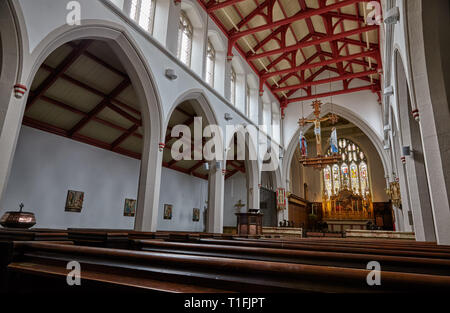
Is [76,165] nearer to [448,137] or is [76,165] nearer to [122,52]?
[122,52]

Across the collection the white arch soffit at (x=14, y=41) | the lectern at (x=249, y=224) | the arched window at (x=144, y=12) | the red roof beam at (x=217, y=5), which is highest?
the red roof beam at (x=217, y=5)

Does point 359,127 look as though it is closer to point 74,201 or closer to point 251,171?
point 251,171

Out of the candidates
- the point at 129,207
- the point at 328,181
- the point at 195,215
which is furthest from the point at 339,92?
the point at 129,207

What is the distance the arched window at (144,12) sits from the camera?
6.69 meters

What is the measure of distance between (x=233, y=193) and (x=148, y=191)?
396 inches

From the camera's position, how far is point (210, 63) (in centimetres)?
961

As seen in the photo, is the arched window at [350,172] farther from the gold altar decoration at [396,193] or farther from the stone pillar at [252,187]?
the stone pillar at [252,187]

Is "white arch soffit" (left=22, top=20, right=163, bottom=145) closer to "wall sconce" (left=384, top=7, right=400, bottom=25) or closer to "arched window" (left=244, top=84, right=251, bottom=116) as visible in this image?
"wall sconce" (left=384, top=7, right=400, bottom=25)

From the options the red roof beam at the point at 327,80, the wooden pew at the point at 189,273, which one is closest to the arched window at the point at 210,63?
the red roof beam at the point at 327,80

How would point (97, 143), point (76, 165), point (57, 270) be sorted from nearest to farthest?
point (57, 270)
point (76, 165)
point (97, 143)

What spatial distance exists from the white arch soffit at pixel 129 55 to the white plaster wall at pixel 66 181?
13.1ft

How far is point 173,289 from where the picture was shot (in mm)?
945
